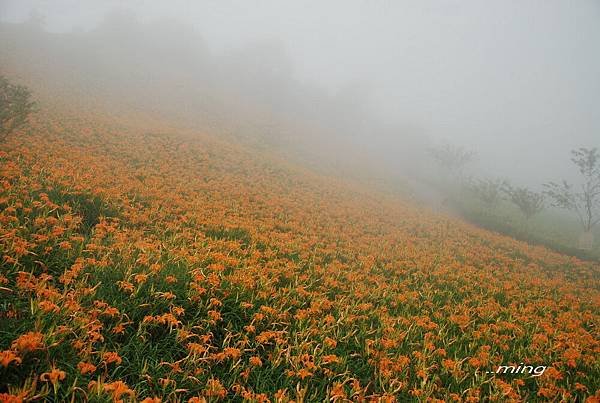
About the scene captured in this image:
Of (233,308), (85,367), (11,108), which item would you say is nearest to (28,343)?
(85,367)

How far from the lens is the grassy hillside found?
3684mm

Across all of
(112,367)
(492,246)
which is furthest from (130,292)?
(492,246)

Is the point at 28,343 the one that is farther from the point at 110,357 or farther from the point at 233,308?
the point at 233,308

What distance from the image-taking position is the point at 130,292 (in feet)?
16.0

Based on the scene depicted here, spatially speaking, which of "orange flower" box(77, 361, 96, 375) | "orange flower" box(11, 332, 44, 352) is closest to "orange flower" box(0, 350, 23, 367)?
"orange flower" box(11, 332, 44, 352)

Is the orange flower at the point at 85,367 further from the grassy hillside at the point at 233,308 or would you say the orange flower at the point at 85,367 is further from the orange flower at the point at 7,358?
the orange flower at the point at 7,358

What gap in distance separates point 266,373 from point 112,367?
189 centimetres

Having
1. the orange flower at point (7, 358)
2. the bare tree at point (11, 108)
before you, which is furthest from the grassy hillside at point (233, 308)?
the bare tree at point (11, 108)

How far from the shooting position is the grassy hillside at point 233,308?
368cm

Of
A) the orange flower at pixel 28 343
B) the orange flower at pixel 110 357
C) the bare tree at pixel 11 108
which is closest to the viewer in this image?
the orange flower at pixel 28 343

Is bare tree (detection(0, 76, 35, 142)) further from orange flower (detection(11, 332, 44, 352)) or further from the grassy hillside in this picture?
orange flower (detection(11, 332, 44, 352))

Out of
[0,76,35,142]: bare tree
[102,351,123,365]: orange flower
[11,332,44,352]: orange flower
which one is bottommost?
[102,351,123,365]: orange flower

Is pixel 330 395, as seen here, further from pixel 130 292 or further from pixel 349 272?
pixel 349 272

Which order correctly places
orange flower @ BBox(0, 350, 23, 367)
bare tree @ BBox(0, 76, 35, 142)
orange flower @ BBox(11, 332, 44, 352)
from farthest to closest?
bare tree @ BBox(0, 76, 35, 142) → orange flower @ BBox(11, 332, 44, 352) → orange flower @ BBox(0, 350, 23, 367)
